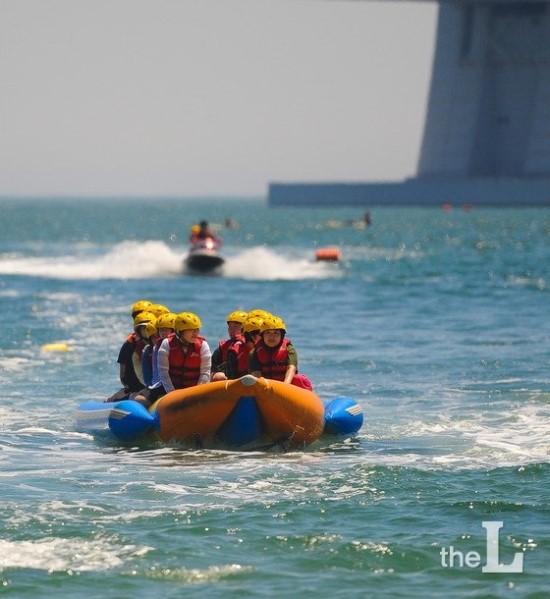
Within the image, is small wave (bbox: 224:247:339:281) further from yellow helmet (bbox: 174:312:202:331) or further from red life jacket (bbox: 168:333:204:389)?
yellow helmet (bbox: 174:312:202:331)

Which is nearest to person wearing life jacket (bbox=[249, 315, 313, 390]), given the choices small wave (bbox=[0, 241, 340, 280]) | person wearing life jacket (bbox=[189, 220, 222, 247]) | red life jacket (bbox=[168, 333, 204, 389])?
red life jacket (bbox=[168, 333, 204, 389])

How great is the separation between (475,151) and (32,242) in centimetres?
5796

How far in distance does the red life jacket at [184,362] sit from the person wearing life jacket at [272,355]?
24.0 inches

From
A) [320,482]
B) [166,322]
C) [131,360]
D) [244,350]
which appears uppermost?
[166,322]

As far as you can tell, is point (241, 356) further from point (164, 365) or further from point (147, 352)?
point (147, 352)

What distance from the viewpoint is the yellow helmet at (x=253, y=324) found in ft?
48.9

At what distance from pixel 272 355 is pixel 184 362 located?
0.96 metres

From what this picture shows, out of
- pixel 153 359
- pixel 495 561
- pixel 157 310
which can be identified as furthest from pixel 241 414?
pixel 495 561

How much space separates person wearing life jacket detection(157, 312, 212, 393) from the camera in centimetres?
1510

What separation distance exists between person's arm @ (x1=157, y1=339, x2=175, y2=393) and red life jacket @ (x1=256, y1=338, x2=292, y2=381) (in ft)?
3.24

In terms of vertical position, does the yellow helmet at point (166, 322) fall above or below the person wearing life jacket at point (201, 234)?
below

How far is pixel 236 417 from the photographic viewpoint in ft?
47.2

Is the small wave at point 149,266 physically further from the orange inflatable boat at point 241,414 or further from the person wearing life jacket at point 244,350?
the orange inflatable boat at point 241,414

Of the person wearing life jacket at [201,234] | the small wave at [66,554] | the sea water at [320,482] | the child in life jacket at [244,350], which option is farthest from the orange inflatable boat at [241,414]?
the person wearing life jacket at [201,234]
